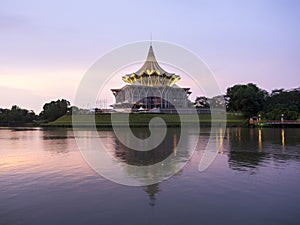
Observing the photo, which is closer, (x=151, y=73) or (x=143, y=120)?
(x=143, y=120)

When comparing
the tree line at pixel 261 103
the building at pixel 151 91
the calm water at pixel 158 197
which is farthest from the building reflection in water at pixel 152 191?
the building at pixel 151 91

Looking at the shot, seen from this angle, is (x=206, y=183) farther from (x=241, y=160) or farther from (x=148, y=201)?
(x=241, y=160)

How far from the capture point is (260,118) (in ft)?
166

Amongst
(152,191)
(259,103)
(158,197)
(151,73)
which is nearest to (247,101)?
(259,103)

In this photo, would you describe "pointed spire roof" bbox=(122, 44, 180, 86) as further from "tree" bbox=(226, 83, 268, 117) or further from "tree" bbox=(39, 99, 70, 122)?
"tree" bbox=(226, 83, 268, 117)

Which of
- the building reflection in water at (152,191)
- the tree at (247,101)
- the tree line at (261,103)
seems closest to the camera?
the building reflection in water at (152,191)

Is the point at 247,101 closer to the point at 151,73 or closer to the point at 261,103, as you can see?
the point at 261,103

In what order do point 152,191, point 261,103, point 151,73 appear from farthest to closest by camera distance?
point 151,73 → point 261,103 → point 152,191

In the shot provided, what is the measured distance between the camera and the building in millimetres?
70750

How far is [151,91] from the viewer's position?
71.7m

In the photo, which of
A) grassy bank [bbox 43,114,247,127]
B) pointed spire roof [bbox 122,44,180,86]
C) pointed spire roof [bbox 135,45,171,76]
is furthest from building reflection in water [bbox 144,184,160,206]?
pointed spire roof [bbox 135,45,171,76]

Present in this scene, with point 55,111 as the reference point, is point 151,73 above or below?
above

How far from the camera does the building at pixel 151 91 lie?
70.8 meters

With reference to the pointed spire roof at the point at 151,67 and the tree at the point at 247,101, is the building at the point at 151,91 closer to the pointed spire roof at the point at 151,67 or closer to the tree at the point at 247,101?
the pointed spire roof at the point at 151,67
